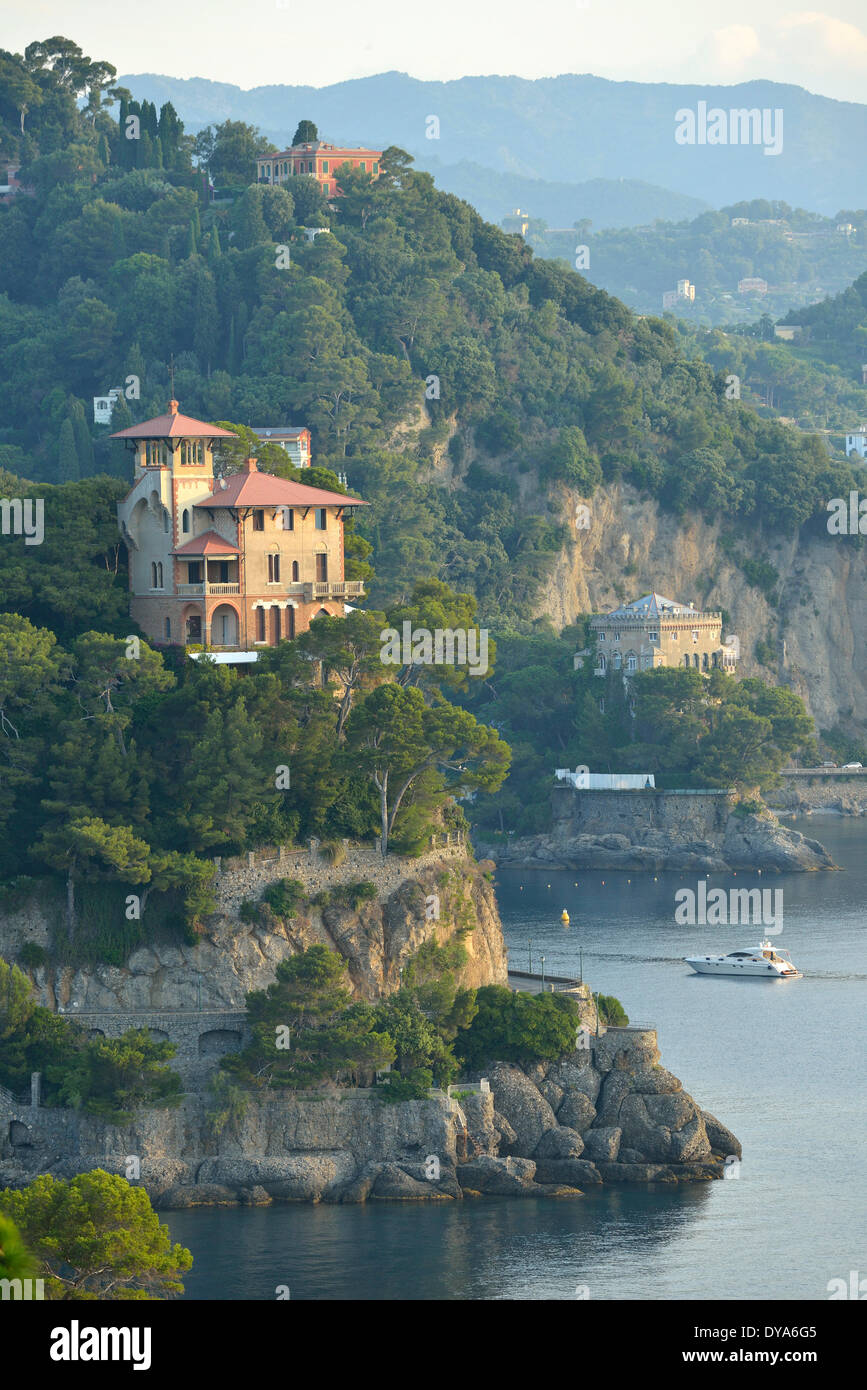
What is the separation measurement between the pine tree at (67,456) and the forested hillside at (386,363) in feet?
0.63

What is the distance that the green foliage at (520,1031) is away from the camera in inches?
2709

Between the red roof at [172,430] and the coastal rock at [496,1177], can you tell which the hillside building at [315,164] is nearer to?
the red roof at [172,430]

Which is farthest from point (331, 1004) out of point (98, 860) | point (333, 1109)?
point (98, 860)

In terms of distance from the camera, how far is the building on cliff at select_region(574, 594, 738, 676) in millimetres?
140625

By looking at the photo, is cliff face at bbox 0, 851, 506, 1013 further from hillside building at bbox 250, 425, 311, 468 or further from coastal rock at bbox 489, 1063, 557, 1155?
hillside building at bbox 250, 425, 311, 468

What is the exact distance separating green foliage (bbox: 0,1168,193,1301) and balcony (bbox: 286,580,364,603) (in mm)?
30151

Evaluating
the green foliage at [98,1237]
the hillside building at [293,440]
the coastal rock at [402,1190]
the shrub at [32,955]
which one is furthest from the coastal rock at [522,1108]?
the hillside building at [293,440]

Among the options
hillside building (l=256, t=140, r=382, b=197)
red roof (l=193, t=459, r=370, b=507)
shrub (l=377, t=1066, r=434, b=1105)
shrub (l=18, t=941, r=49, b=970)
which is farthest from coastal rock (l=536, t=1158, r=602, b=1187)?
hillside building (l=256, t=140, r=382, b=197)

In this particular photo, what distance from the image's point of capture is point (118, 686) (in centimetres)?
7438

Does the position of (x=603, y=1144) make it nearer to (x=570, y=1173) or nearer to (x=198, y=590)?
(x=570, y=1173)

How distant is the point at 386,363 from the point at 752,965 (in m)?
65.8

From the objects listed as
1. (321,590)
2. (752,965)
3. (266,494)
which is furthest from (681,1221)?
(752,965)

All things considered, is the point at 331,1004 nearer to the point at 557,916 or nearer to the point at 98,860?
the point at 98,860

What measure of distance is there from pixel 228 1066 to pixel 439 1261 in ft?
32.4
